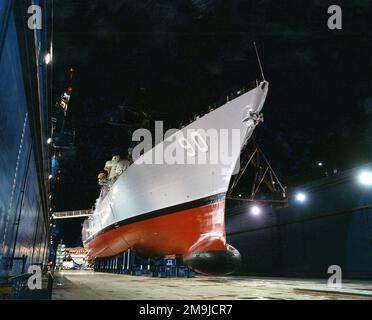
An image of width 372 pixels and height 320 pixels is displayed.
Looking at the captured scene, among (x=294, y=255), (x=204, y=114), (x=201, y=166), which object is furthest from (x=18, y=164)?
(x=294, y=255)

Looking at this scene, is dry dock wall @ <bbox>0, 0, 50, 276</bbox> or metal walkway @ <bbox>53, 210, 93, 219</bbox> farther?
metal walkway @ <bbox>53, 210, 93, 219</bbox>

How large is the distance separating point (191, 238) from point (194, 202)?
1.77 m

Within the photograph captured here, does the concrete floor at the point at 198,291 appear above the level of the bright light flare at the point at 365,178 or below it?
below

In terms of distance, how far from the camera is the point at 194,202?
1493cm

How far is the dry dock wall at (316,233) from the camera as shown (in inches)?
659

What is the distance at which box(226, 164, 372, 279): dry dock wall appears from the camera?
1675cm

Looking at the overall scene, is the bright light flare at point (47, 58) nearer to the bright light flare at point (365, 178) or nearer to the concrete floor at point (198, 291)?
the concrete floor at point (198, 291)

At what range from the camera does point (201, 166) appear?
15.2 m

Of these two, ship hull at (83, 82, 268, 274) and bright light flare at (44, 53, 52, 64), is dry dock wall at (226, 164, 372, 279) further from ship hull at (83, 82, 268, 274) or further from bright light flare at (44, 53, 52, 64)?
bright light flare at (44, 53, 52, 64)

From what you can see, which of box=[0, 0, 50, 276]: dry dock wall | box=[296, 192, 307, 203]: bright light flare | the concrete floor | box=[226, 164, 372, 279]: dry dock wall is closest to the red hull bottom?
the concrete floor

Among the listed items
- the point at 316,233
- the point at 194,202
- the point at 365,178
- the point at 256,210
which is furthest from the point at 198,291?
the point at 256,210

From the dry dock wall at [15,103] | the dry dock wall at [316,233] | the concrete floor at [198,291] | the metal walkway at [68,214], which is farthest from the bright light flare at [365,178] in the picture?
the metal walkway at [68,214]

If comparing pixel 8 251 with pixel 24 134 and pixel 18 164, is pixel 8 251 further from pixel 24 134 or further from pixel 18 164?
pixel 24 134

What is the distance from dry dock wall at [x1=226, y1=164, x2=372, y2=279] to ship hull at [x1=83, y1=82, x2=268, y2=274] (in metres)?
7.48
